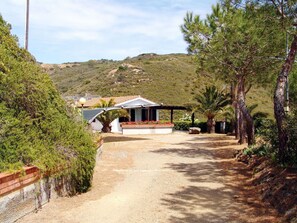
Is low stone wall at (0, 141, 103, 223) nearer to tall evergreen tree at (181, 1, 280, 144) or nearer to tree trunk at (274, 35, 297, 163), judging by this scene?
tree trunk at (274, 35, 297, 163)

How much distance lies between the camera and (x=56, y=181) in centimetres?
810

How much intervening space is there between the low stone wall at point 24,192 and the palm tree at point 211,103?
2470 centimetres

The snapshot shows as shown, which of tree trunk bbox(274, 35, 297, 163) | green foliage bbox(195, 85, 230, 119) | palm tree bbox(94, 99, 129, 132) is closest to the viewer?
tree trunk bbox(274, 35, 297, 163)

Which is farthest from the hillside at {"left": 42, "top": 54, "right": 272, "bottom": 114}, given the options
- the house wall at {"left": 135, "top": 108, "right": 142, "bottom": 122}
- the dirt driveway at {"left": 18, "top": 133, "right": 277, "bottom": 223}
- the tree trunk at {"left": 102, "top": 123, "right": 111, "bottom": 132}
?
the dirt driveway at {"left": 18, "top": 133, "right": 277, "bottom": 223}

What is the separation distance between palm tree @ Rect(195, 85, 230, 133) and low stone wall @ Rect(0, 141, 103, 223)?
24.7 m

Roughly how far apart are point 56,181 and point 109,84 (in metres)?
49.4

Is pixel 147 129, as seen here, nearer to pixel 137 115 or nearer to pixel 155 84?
pixel 137 115

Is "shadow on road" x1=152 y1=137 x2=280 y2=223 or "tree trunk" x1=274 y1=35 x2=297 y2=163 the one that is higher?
"tree trunk" x1=274 y1=35 x2=297 y2=163

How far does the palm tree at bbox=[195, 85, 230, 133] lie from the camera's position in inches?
1246

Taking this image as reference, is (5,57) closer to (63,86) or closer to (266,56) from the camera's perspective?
(266,56)

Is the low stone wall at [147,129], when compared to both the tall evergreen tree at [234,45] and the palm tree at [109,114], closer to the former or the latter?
the palm tree at [109,114]

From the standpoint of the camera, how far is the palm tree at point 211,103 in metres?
31.6

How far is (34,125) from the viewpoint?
313 inches

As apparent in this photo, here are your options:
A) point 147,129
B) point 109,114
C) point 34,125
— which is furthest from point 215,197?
point 109,114
